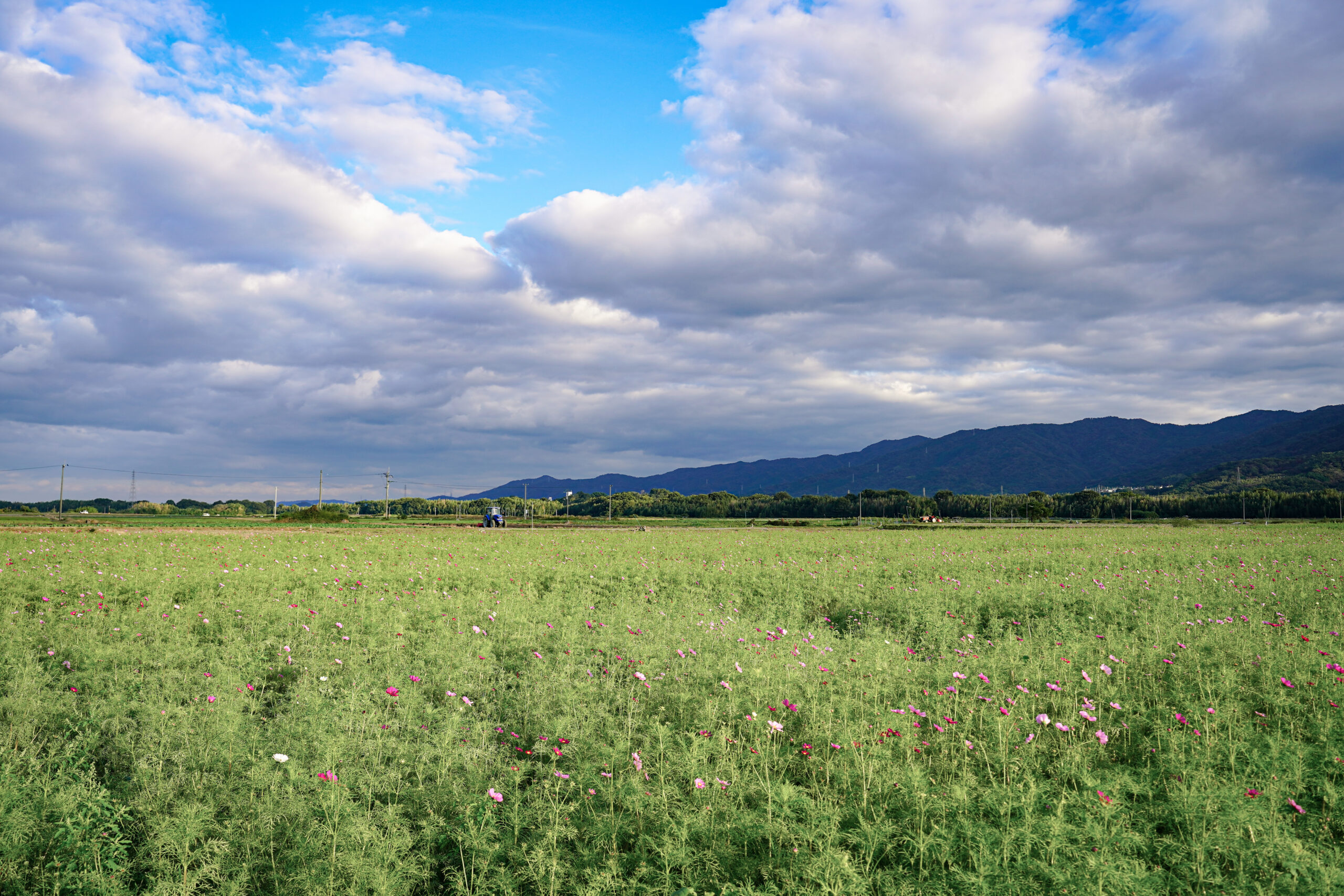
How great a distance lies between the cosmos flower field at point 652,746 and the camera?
16.5 feet

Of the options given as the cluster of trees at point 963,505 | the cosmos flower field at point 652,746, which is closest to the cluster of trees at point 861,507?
the cluster of trees at point 963,505

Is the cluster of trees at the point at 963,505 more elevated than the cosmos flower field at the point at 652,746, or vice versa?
the cosmos flower field at the point at 652,746

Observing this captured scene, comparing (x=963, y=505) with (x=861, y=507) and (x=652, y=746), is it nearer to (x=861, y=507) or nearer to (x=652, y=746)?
(x=861, y=507)

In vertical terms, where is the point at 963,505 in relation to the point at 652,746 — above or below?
below

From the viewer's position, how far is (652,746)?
7.02 metres

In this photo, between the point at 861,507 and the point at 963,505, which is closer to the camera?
the point at 861,507

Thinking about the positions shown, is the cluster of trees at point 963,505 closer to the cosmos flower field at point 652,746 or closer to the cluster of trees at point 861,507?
the cluster of trees at point 861,507

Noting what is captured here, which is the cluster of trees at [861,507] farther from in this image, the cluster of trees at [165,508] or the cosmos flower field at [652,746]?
the cosmos flower field at [652,746]

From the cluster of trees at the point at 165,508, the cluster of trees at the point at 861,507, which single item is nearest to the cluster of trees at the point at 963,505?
the cluster of trees at the point at 861,507

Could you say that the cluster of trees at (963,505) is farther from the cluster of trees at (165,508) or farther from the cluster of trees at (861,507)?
the cluster of trees at (165,508)

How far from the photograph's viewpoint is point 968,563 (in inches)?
899

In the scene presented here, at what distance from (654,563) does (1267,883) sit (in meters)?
17.6

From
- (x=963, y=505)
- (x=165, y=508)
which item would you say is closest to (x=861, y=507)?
(x=963, y=505)

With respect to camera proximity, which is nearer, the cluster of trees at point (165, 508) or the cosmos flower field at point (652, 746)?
the cosmos flower field at point (652, 746)
